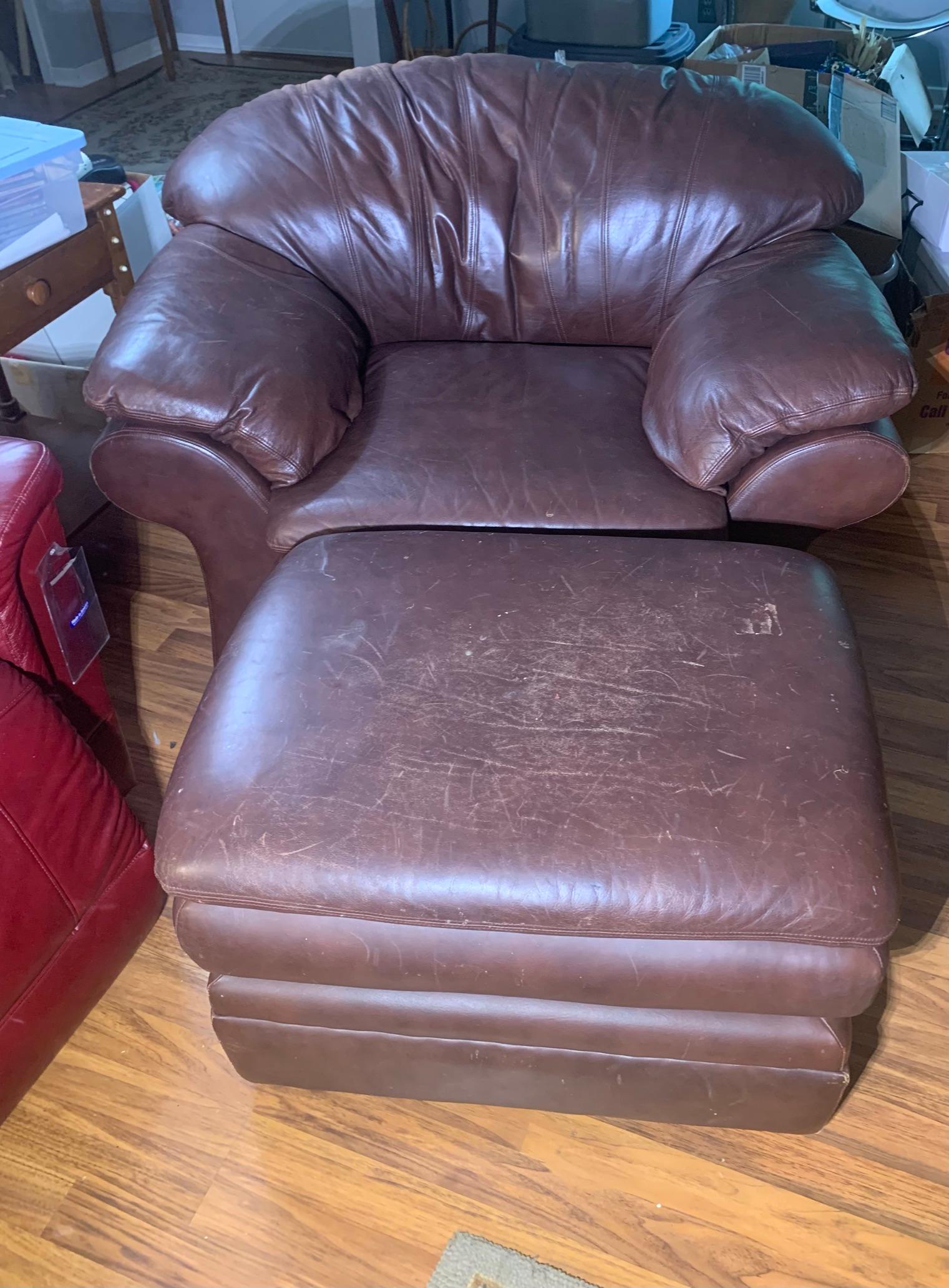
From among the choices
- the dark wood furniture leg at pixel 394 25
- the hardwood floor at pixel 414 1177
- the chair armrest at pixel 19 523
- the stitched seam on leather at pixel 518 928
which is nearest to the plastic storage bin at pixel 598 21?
the dark wood furniture leg at pixel 394 25

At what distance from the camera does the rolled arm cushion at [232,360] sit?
4.51 feet

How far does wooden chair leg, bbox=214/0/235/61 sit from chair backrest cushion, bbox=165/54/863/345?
5.46 ft

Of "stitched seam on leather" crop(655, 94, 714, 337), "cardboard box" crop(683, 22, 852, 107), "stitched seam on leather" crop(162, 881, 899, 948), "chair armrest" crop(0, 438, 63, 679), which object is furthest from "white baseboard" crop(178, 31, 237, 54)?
"stitched seam on leather" crop(162, 881, 899, 948)

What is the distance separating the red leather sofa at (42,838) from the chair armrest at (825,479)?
0.96 m

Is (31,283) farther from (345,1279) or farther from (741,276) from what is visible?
(345,1279)

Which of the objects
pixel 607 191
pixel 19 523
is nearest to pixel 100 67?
pixel 607 191

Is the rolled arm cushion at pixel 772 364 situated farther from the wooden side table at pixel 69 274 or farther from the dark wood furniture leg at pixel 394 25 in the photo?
the dark wood furniture leg at pixel 394 25

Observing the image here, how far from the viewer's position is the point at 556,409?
62.2 inches

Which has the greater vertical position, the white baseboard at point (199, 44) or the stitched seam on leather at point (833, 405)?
the white baseboard at point (199, 44)

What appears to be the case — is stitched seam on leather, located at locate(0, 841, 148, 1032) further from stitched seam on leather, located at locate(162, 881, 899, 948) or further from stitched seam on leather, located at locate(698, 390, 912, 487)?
stitched seam on leather, located at locate(698, 390, 912, 487)

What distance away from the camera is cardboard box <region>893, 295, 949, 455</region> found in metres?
2.08

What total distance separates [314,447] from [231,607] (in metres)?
0.33

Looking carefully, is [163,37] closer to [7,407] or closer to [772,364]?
[7,407]

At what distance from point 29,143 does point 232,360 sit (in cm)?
64
